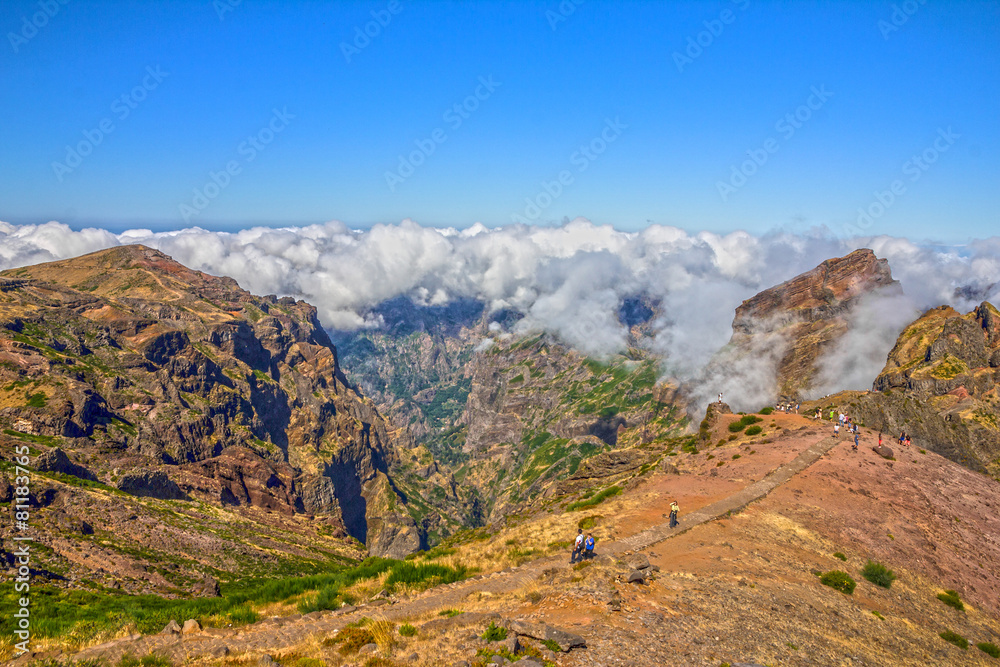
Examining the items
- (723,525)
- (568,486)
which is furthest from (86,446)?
(723,525)

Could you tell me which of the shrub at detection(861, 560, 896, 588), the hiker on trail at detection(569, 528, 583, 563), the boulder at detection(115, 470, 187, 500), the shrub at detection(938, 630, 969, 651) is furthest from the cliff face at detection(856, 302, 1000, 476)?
the boulder at detection(115, 470, 187, 500)

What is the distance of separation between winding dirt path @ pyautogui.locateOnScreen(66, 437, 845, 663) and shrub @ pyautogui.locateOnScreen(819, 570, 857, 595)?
12.9 meters

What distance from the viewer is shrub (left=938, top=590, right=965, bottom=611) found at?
4675cm

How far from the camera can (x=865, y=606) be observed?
42.2m

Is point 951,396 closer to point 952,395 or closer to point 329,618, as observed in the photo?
point 952,395

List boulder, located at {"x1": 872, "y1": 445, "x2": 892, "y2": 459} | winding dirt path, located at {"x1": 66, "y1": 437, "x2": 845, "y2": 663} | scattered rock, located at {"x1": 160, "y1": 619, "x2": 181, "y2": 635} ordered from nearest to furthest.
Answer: winding dirt path, located at {"x1": 66, "y1": 437, "x2": 845, "y2": 663} → scattered rock, located at {"x1": 160, "y1": 619, "x2": 181, "y2": 635} → boulder, located at {"x1": 872, "y1": 445, "x2": 892, "y2": 459}

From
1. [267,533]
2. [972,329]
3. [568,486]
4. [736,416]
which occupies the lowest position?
[267,533]

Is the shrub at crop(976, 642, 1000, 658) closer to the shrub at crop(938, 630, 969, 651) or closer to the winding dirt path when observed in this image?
the shrub at crop(938, 630, 969, 651)

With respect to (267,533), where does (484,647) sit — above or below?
above

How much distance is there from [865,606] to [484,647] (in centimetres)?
3493

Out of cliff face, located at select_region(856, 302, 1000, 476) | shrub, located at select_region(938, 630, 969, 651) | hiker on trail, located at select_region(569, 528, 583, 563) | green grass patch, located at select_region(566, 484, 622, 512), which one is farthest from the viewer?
cliff face, located at select_region(856, 302, 1000, 476)

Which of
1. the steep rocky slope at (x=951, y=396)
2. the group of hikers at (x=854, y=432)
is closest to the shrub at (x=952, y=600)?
the group of hikers at (x=854, y=432)

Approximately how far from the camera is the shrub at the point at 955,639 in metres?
40.0

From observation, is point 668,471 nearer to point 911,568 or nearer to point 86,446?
point 911,568
